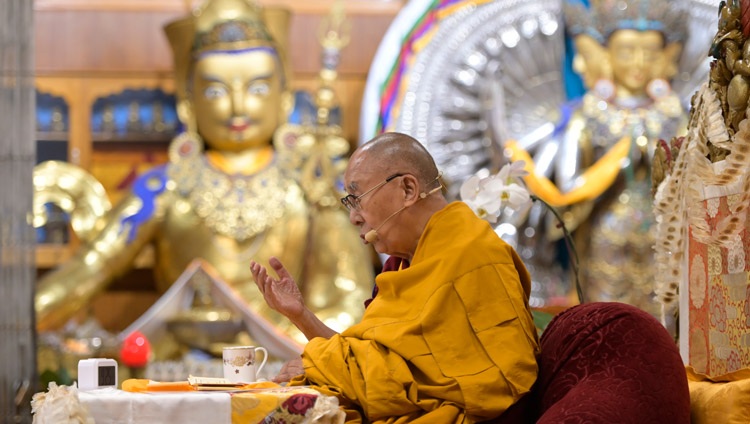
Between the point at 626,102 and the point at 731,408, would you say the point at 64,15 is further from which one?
the point at 731,408

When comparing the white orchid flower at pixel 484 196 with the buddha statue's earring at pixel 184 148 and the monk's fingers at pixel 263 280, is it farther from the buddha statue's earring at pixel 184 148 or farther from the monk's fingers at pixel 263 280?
the buddha statue's earring at pixel 184 148

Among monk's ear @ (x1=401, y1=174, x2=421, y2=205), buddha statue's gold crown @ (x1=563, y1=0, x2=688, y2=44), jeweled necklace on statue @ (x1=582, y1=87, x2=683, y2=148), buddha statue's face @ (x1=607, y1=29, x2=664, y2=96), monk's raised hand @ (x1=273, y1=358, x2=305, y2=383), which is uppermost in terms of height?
buddha statue's gold crown @ (x1=563, y1=0, x2=688, y2=44)

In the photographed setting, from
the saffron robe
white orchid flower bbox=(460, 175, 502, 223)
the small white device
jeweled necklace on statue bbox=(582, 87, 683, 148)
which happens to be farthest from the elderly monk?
jeweled necklace on statue bbox=(582, 87, 683, 148)

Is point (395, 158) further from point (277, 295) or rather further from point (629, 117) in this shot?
point (629, 117)

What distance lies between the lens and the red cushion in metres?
1.98

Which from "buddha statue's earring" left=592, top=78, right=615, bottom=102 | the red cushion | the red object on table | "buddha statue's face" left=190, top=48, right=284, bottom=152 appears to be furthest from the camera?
"buddha statue's earring" left=592, top=78, right=615, bottom=102

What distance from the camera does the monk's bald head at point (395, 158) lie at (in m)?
2.29

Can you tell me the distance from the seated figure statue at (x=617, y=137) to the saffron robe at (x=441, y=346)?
3235mm

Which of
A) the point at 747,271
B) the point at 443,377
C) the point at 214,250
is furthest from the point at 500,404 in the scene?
the point at 214,250

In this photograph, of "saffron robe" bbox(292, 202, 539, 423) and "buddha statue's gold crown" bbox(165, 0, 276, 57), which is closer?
"saffron robe" bbox(292, 202, 539, 423)

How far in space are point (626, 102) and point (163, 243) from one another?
7.08 feet

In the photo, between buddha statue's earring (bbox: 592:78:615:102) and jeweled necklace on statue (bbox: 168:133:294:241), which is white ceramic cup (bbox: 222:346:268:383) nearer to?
jeweled necklace on statue (bbox: 168:133:294:241)

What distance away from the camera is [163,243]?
5.47 m

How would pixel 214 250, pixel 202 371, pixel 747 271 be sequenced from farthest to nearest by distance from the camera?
pixel 214 250 → pixel 202 371 → pixel 747 271
